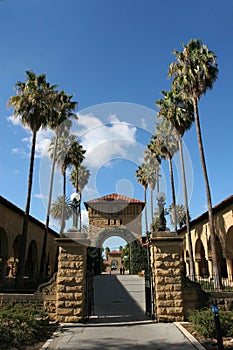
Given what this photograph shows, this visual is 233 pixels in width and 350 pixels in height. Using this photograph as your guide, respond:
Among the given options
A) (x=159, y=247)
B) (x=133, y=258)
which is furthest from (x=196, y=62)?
(x=133, y=258)

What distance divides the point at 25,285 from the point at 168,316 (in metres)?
12.3

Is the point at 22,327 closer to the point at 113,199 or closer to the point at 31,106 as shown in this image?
the point at 31,106

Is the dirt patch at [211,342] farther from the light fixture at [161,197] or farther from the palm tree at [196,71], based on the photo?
the palm tree at [196,71]

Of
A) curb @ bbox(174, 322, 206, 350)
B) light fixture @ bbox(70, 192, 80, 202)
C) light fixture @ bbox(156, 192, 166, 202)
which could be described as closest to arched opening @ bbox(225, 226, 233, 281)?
light fixture @ bbox(156, 192, 166, 202)

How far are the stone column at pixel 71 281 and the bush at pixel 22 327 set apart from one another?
2.28ft

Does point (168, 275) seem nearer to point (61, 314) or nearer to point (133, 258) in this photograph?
point (61, 314)

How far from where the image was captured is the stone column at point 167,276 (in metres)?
8.17

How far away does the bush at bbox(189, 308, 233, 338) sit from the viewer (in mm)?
6502

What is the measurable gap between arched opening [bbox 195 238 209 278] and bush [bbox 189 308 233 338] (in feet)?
63.3

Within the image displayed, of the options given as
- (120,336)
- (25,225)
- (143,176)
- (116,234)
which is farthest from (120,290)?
(143,176)

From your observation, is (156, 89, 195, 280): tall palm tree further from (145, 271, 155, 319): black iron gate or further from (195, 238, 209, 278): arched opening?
(145, 271, 155, 319): black iron gate

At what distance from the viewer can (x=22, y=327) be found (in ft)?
21.2

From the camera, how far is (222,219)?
19.3 meters

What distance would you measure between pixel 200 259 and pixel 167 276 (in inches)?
838
